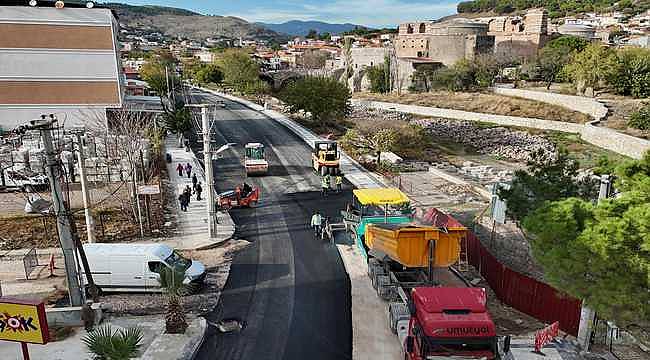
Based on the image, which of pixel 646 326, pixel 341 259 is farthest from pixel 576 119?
pixel 646 326

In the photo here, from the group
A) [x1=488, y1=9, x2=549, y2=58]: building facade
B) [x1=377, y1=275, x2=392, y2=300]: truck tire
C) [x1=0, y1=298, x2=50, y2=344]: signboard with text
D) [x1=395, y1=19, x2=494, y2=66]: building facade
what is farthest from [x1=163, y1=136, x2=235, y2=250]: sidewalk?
[x1=488, y1=9, x2=549, y2=58]: building facade

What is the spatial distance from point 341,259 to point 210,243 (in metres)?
5.58

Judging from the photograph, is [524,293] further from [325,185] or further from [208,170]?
[325,185]

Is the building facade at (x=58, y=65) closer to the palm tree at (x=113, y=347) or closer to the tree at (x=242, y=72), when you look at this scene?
the palm tree at (x=113, y=347)

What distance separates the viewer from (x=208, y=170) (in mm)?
19656

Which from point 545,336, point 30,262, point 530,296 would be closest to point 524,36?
point 530,296

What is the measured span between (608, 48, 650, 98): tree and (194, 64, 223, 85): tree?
228 ft

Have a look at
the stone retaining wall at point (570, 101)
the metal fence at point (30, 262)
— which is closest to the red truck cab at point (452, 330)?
the metal fence at point (30, 262)

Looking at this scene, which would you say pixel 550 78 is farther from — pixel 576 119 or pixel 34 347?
pixel 34 347

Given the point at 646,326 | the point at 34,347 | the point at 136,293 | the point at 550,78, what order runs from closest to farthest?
A: the point at 646,326
the point at 34,347
the point at 136,293
the point at 550,78

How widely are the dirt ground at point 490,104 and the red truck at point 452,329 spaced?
4469 centimetres

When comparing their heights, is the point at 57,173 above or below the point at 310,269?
above

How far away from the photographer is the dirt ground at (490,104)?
51784mm

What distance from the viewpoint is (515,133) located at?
1955 inches
